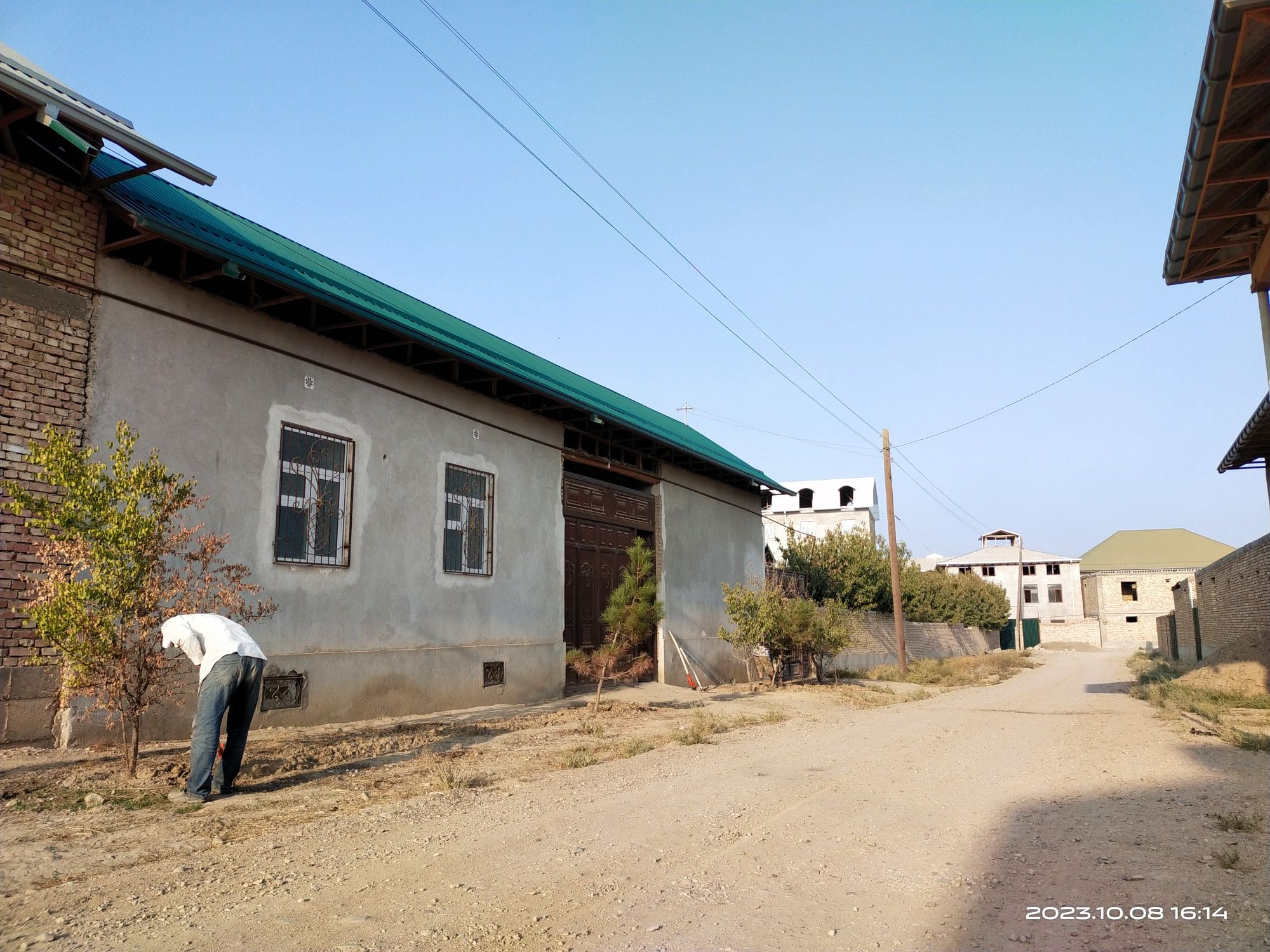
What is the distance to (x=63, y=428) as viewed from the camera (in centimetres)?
846

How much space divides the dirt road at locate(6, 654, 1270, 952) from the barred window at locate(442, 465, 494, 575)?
5960 mm

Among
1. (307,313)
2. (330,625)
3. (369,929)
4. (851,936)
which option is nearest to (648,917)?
(851,936)

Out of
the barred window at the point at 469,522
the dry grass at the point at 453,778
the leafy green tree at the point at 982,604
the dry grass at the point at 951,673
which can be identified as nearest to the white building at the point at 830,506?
the leafy green tree at the point at 982,604

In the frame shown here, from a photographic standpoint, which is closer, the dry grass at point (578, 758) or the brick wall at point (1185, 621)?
the dry grass at point (578, 758)

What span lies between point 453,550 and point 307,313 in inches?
169

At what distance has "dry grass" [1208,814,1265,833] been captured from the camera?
5797mm

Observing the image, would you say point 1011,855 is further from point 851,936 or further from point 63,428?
point 63,428

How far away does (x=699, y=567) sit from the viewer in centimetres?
2162

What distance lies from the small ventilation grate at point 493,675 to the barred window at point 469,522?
57.8 inches

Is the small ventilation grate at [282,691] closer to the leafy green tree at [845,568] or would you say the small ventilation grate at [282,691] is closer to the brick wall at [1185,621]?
the leafy green tree at [845,568]

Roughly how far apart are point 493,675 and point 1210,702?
39.2 ft

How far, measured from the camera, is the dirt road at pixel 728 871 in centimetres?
391

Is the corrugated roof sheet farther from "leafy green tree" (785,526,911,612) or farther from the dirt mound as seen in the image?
the dirt mound

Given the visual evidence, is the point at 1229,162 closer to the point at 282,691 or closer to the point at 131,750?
the point at 131,750
